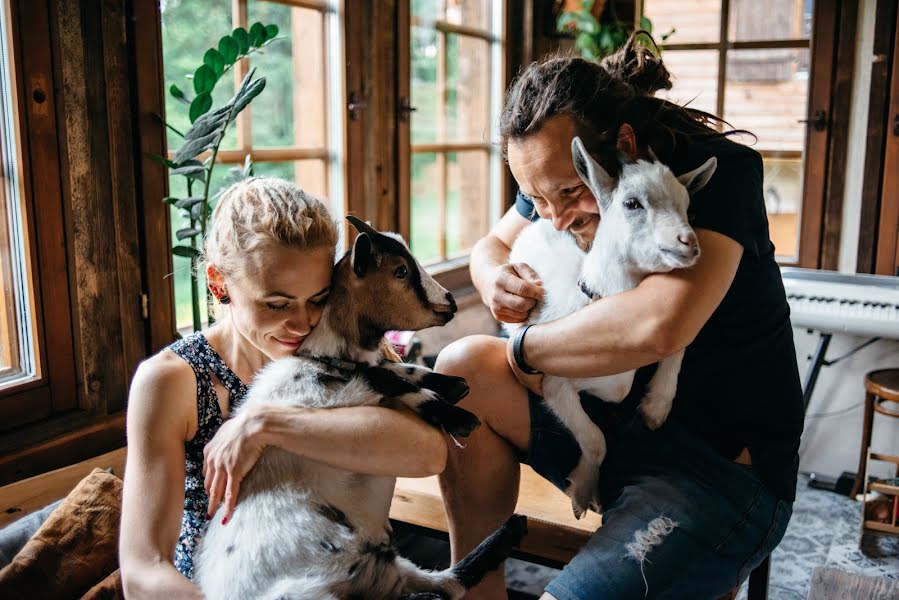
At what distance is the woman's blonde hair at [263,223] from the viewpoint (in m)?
1.40

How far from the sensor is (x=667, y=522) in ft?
5.05

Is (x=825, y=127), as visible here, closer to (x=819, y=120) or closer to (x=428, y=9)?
(x=819, y=120)

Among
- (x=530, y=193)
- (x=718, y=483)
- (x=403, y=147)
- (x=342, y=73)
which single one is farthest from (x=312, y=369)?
(x=403, y=147)

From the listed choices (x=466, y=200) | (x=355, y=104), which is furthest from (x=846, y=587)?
(x=466, y=200)

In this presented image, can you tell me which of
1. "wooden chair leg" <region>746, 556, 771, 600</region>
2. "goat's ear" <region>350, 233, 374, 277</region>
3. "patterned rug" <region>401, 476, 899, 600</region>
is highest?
"goat's ear" <region>350, 233, 374, 277</region>

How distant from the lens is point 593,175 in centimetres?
152

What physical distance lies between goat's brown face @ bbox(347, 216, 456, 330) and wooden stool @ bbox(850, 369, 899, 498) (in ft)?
9.17

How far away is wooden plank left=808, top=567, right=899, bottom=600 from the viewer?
180 cm

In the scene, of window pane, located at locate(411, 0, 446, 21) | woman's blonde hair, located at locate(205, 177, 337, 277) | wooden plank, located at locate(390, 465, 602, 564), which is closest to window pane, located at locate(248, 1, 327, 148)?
window pane, located at locate(411, 0, 446, 21)

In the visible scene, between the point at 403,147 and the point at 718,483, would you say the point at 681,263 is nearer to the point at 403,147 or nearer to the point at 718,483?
the point at 718,483

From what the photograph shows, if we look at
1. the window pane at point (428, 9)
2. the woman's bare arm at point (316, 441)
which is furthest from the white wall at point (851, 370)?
the woman's bare arm at point (316, 441)

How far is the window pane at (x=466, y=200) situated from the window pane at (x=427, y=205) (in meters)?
0.11

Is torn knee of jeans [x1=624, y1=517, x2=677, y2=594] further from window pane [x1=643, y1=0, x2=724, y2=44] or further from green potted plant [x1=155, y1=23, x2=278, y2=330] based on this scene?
window pane [x1=643, y1=0, x2=724, y2=44]

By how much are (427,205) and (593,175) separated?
2.54 metres
